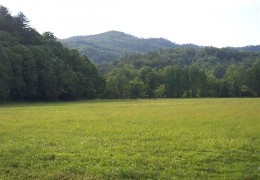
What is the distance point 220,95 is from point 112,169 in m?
148

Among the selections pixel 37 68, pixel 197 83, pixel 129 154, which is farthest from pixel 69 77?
pixel 129 154

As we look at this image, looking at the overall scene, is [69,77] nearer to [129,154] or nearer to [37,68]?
[37,68]

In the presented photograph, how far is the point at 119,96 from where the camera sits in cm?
14562

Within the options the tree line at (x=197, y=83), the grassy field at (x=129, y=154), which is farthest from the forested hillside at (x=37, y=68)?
the grassy field at (x=129, y=154)

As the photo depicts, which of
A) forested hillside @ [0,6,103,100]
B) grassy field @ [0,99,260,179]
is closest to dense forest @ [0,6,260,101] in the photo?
forested hillside @ [0,6,103,100]

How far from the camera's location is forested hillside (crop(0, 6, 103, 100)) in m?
82.3

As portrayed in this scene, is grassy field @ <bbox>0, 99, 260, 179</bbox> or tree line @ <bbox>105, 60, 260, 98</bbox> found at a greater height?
tree line @ <bbox>105, 60, 260, 98</bbox>

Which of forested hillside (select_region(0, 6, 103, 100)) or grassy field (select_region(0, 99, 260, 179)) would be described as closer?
grassy field (select_region(0, 99, 260, 179))

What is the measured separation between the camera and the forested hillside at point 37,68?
82262mm

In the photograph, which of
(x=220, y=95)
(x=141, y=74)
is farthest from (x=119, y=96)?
(x=220, y=95)

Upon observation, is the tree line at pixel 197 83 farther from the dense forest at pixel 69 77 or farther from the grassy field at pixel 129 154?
the grassy field at pixel 129 154

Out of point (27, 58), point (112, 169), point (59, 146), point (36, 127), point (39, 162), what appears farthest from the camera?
point (27, 58)

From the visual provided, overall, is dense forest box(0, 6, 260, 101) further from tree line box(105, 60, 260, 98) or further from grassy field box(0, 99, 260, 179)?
grassy field box(0, 99, 260, 179)

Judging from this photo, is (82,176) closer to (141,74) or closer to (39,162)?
(39,162)
